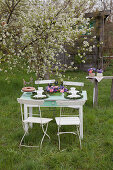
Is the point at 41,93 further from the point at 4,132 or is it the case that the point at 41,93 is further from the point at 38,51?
the point at 38,51

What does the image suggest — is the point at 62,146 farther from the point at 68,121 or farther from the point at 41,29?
the point at 41,29

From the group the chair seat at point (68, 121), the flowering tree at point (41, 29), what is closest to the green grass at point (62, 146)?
the chair seat at point (68, 121)

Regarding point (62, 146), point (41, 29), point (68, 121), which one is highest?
point (41, 29)

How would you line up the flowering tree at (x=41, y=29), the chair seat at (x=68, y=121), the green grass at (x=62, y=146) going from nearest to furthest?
the green grass at (x=62, y=146) < the chair seat at (x=68, y=121) < the flowering tree at (x=41, y=29)

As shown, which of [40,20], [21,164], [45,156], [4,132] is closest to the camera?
[21,164]

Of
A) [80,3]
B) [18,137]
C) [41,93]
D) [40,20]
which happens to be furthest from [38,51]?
[18,137]

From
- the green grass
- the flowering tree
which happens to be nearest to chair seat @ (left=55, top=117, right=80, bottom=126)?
the green grass

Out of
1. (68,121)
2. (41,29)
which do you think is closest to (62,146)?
(68,121)

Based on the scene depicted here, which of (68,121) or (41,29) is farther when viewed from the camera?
(41,29)

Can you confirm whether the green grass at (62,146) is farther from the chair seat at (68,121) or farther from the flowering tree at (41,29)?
the flowering tree at (41,29)

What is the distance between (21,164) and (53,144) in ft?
2.79

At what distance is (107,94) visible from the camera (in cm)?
757

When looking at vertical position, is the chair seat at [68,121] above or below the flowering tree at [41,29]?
below

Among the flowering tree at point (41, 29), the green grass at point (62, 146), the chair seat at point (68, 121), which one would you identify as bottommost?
the green grass at point (62, 146)
